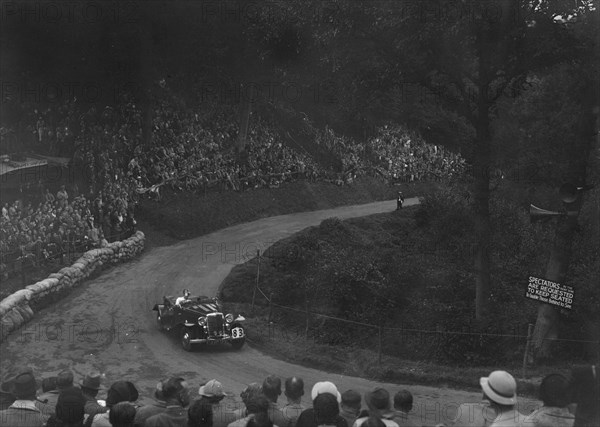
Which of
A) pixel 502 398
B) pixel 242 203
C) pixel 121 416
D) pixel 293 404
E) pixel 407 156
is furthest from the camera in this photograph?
pixel 407 156

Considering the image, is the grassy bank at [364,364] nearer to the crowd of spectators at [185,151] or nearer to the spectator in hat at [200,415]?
the crowd of spectators at [185,151]

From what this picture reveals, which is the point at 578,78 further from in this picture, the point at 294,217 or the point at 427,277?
the point at 294,217

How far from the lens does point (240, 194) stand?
39.0 meters

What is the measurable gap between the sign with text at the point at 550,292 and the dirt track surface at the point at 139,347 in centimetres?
276

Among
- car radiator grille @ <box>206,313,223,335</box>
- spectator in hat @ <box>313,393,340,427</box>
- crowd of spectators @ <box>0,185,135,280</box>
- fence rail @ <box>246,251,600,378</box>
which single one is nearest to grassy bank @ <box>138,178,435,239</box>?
crowd of spectators @ <box>0,185,135,280</box>

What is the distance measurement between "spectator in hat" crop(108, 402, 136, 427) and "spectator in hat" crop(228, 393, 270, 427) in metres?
1.03

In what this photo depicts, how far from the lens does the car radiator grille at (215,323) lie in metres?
19.0

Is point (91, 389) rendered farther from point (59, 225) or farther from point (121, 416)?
point (59, 225)

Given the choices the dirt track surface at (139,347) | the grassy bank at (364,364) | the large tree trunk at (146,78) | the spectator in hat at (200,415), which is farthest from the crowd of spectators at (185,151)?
the spectator in hat at (200,415)

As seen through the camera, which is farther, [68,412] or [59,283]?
[59,283]

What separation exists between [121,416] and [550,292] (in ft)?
39.2

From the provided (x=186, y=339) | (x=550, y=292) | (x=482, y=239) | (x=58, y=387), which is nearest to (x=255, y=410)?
(x=58, y=387)

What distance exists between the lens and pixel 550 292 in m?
15.9

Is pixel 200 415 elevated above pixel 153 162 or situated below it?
below
